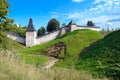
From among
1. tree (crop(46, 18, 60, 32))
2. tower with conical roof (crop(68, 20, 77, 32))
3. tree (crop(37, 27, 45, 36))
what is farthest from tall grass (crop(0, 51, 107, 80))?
tree (crop(37, 27, 45, 36))

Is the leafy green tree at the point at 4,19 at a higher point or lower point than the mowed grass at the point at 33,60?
higher

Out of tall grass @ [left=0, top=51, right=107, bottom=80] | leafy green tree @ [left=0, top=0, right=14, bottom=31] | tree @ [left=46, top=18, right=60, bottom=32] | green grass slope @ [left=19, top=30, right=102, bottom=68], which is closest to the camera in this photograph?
tall grass @ [left=0, top=51, right=107, bottom=80]

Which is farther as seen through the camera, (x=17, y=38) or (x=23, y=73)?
(x=17, y=38)

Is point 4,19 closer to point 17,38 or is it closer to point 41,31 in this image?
point 17,38

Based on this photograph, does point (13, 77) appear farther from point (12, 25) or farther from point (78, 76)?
point (12, 25)

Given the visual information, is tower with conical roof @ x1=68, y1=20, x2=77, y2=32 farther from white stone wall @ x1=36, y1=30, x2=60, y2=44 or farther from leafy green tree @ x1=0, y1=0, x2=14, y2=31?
leafy green tree @ x1=0, y1=0, x2=14, y2=31

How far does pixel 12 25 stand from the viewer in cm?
3097

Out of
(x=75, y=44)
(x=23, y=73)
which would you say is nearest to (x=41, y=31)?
(x=75, y=44)

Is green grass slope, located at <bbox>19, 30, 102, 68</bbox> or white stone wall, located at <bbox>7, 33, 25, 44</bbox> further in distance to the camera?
white stone wall, located at <bbox>7, 33, 25, 44</bbox>

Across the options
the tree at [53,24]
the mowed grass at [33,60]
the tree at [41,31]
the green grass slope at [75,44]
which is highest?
the tree at [53,24]

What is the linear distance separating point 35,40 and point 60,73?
61006 millimetres

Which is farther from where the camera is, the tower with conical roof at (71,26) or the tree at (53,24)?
the tree at (53,24)

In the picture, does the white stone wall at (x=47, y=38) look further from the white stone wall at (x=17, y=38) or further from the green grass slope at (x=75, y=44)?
the green grass slope at (x=75, y=44)

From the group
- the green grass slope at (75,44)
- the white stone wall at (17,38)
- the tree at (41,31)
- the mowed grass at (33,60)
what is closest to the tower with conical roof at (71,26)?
the green grass slope at (75,44)
